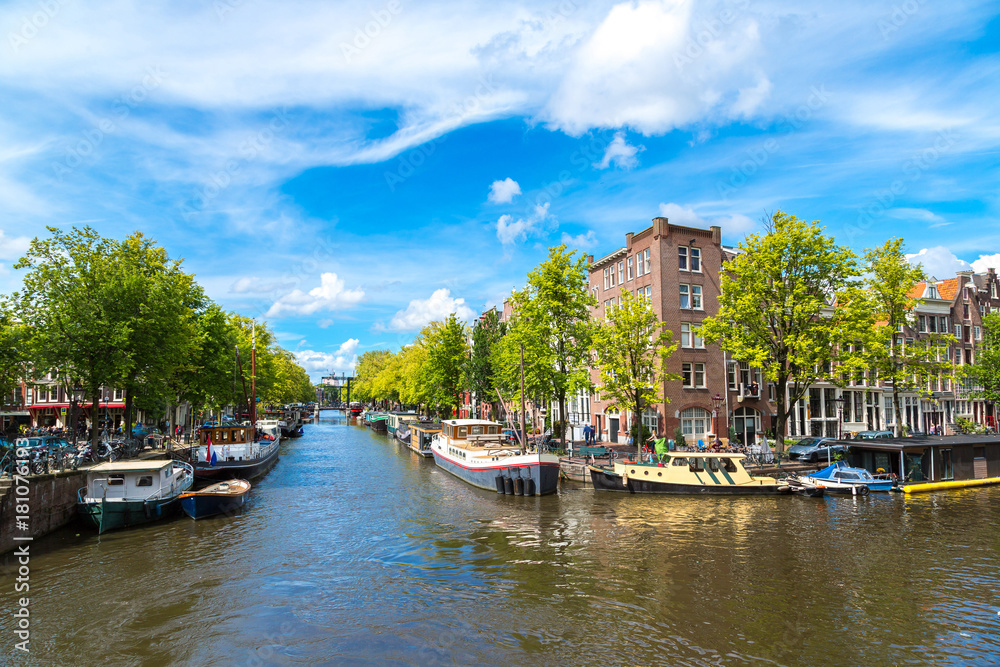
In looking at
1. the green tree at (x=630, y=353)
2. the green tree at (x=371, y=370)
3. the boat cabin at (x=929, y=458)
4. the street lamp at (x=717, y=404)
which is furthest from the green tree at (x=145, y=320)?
the green tree at (x=371, y=370)

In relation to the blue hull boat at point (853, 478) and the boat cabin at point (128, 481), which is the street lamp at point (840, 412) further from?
the boat cabin at point (128, 481)

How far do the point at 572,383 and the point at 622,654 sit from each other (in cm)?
2924

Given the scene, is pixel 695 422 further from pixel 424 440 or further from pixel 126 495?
pixel 126 495

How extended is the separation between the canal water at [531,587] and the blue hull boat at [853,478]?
3580mm

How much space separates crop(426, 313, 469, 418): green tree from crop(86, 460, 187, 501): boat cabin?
45796 mm

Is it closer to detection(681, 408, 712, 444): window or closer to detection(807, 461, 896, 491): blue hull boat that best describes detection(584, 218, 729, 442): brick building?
detection(681, 408, 712, 444): window

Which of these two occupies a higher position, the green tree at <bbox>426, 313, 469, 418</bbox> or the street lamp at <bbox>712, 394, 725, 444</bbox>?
the green tree at <bbox>426, 313, 469, 418</bbox>

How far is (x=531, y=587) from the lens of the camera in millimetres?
18062

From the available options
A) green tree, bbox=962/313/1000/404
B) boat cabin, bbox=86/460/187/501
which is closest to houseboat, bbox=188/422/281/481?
boat cabin, bbox=86/460/187/501

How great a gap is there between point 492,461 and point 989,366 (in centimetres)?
5427

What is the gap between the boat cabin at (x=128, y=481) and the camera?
1009 inches

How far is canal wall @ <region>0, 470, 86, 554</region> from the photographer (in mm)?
20859

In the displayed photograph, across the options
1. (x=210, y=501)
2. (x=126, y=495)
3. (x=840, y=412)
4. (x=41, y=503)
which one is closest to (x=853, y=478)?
(x=840, y=412)

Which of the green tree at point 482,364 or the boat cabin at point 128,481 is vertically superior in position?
the green tree at point 482,364
